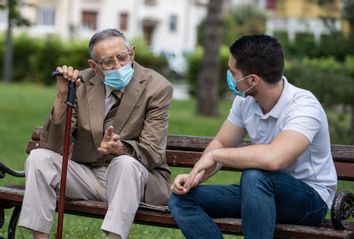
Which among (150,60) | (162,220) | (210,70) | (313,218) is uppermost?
(313,218)

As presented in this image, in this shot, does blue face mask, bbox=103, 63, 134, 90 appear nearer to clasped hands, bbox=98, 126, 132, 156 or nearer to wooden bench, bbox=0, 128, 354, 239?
clasped hands, bbox=98, 126, 132, 156

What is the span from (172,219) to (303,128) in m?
0.89

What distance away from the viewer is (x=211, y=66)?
821 inches

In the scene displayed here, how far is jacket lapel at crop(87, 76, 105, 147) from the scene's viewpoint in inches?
227

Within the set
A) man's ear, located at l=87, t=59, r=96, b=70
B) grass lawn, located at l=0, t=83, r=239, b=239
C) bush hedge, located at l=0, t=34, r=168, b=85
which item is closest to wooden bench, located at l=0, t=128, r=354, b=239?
man's ear, located at l=87, t=59, r=96, b=70

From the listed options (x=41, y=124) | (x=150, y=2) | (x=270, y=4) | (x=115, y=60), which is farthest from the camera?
(x=270, y=4)

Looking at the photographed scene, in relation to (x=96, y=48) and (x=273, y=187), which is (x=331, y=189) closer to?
(x=273, y=187)

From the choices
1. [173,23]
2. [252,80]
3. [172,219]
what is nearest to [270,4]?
[173,23]

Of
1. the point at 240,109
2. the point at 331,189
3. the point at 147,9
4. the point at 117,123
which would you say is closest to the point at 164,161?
the point at 117,123

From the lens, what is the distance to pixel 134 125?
5.73 metres

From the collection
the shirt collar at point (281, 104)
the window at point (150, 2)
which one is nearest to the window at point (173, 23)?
the window at point (150, 2)

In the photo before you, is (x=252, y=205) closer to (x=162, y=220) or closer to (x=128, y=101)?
(x=162, y=220)

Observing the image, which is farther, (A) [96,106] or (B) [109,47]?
(A) [96,106]

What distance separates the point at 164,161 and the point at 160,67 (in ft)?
91.0
